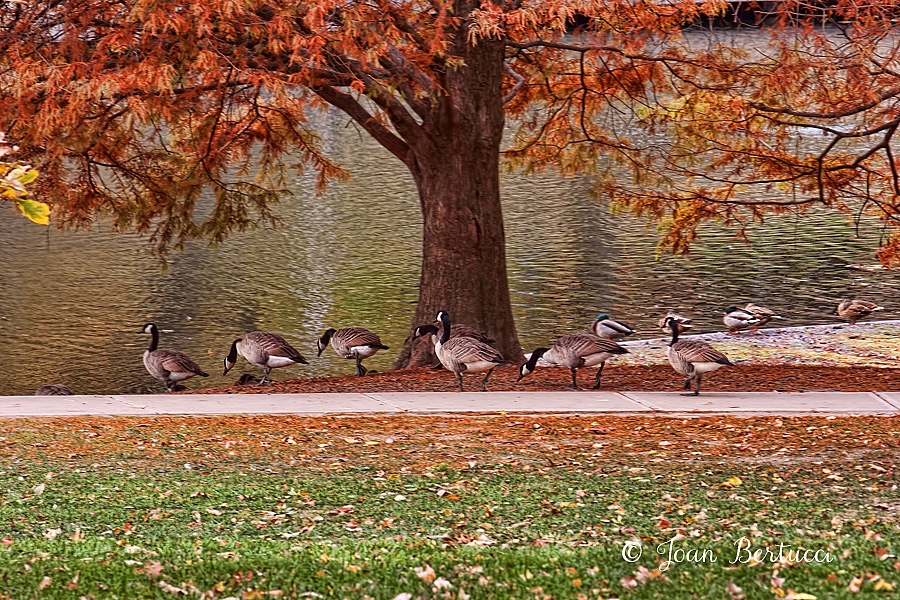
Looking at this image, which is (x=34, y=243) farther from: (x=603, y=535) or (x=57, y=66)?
(x=603, y=535)

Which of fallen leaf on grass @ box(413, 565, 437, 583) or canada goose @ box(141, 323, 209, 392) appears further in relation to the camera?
canada goose @ box(141, 323, 209, 392)

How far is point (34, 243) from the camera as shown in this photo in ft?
113

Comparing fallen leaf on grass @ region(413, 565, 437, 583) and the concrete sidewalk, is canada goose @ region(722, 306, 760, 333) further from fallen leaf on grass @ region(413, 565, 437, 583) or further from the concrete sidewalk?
fallen leaf on grass @ region(413, 565, 437, 583)

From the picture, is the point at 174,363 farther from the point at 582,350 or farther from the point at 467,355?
the point at 582,350

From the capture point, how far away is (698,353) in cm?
1119

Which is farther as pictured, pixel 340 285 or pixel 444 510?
pixel 340 285

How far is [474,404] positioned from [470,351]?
0.79 metres

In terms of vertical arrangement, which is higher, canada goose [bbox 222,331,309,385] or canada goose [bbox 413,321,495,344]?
canada goose [bbox 413,321,495,344]

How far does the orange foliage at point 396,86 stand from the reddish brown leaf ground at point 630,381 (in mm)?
1870

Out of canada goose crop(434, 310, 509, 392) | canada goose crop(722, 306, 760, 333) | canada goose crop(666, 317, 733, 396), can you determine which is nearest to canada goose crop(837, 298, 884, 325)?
canada goose crop(722, 306, 760, 333)

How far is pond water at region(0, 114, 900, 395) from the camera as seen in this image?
19203 millimetres

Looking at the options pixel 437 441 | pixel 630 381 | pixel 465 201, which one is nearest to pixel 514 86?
pixel 465 201

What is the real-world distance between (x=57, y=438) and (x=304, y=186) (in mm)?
46043

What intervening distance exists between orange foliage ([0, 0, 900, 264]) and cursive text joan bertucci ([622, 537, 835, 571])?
6.51 metres
